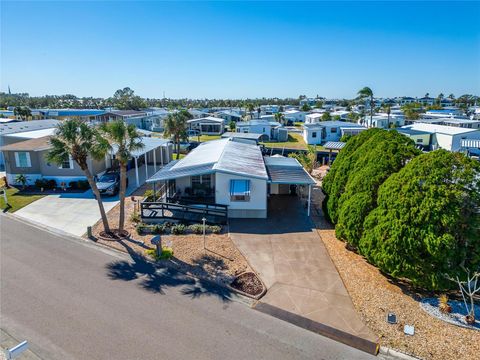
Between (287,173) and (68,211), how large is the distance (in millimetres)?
15067

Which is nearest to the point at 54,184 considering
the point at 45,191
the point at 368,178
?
the point at 45,191

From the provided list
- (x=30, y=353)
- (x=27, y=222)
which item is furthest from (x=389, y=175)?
A: (x=27, y=222)

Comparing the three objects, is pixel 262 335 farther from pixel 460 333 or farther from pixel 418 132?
pixel 418 132

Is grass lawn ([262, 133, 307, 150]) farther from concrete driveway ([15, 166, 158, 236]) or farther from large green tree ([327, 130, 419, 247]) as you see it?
large green tree ([327, 130, 419, 247])

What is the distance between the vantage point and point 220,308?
11000 mm

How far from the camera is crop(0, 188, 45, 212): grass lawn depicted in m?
21.4

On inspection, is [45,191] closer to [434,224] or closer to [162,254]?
[162,254]

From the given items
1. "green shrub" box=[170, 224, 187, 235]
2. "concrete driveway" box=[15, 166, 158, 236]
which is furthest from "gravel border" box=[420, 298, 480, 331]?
"concrete driveway" box=[15, 166, 158, 236]

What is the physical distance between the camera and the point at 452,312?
34.8 ft

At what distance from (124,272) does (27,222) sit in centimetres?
985

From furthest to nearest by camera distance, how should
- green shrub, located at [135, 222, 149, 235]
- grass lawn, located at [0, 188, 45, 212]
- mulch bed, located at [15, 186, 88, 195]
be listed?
mulch bed, located at [15, 186, 88, 195] → grass lawn, located at [0, 188, 45, 212] → green shrub, located at [135, 222, 149, 235]

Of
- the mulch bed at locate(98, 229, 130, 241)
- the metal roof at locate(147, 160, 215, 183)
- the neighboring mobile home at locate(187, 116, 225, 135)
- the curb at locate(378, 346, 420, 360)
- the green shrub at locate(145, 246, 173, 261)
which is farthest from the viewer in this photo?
the neighboring mobile home at locate(187, 116, 225, 135)

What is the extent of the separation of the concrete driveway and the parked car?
1.63 ft

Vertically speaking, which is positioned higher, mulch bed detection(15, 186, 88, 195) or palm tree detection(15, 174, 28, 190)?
palm tree detection(15, 174, 28, 190)
